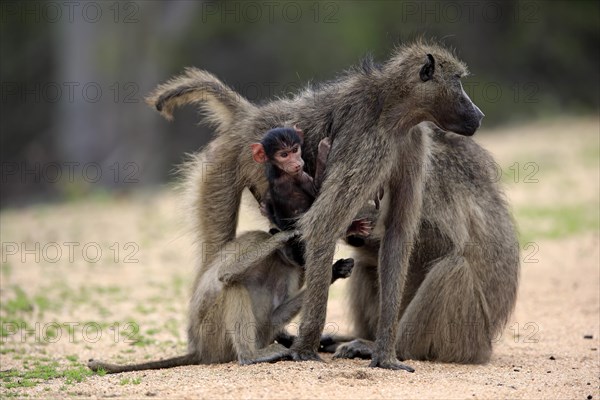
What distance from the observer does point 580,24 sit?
22.4 m

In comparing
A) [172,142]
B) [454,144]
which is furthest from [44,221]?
[172,142]

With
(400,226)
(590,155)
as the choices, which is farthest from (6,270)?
(590,155)

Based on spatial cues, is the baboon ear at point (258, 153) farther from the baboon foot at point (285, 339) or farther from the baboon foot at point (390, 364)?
the baboon foot at point (390, 364)

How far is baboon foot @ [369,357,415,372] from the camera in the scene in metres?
5.69

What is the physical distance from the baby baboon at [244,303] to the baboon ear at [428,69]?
1310mm

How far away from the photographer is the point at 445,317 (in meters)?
6.15

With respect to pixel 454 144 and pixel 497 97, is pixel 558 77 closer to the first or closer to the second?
pixel 497 97

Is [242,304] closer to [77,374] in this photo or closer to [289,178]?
[289,178]

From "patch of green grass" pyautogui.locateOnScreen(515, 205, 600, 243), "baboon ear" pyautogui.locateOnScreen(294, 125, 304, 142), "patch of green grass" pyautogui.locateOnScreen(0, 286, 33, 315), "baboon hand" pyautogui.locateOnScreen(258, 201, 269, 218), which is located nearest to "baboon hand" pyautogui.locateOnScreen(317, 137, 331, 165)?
"baboon ear" pyautogui.locateOnScreen(294, 125, 304, 142)

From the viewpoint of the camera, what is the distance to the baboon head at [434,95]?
5719mm

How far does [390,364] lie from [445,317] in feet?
2.11

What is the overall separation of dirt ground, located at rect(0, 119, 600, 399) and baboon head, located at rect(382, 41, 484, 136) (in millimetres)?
1519

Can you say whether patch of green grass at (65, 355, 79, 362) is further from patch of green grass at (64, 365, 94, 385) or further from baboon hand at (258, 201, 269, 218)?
baboon hand at (258, 201, 269, 218)

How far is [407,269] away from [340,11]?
17672 millimetres
